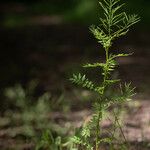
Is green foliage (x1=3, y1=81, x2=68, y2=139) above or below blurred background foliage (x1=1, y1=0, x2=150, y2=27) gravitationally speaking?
below

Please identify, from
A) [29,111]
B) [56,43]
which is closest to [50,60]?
[56,43]

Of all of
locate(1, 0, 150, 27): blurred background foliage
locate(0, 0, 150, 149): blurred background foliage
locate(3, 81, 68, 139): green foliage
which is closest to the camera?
locate(3, 81, 68, 139): green foliage

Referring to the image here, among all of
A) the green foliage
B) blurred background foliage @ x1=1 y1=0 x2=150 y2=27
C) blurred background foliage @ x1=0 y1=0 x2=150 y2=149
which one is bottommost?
the green foliage

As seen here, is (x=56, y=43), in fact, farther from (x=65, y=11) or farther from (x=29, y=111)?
(x=29, y=111)

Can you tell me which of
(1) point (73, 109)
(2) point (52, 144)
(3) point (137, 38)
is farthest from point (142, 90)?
(3) point (137, 38)

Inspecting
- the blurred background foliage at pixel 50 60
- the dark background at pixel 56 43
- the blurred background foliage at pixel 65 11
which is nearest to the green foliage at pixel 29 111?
the blurred background foliage at pixel 50 60

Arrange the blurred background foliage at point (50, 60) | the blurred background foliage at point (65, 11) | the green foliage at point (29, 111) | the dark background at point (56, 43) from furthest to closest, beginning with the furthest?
the blurred background foliage at point (65, 11), the dark background at point (56, 43), the blurred background foliage at point (50, 60), the green foliage at point (29, 111)

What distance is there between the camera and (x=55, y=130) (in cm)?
395

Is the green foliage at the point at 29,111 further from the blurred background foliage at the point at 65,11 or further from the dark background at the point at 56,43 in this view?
the blurred background foliage at the point at 65,11

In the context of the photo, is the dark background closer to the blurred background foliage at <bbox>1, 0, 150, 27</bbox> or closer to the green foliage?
the blurred background foliage at <bbox>1, 0, 150, 27</bbox>

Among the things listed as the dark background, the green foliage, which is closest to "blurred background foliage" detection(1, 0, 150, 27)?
the dark background

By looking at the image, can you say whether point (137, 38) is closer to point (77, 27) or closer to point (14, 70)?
point (77, 27)

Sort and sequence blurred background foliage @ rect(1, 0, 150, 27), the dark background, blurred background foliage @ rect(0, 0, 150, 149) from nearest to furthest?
1. blurred background foliage @ rect(0, 0, 150, 149)
2. the dark background
3. blurred background foliage @ rect(1, 0, 150, 27)

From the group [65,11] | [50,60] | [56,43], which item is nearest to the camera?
[50,60]
